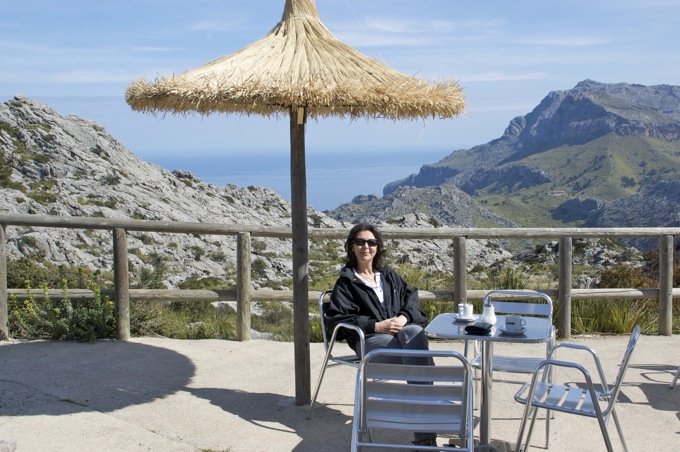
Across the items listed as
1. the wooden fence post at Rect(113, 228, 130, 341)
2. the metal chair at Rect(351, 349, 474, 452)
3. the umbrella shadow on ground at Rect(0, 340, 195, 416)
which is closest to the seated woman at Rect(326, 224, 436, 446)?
the metal chair at Rect(351, 349, 474, 452)

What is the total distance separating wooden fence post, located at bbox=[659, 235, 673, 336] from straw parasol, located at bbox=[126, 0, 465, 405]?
123 inches

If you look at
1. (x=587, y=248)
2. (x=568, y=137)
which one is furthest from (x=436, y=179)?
(x=587, y=248)

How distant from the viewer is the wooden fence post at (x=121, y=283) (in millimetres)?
6156

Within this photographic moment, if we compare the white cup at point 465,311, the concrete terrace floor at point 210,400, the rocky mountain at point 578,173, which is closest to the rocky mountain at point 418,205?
the rocky mountain at point 578,173

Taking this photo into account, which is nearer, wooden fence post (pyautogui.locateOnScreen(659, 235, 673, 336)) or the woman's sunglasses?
A: the woman's sunglasses

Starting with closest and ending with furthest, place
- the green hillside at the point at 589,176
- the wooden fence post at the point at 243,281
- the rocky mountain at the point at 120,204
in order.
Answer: the wooden fence post at the point at 243,281
the rocky mountain at the point at 120,204
the green hillside at the point at 589,176

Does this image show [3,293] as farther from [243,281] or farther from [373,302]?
[373,302]

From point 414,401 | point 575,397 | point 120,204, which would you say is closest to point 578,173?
point 120,204

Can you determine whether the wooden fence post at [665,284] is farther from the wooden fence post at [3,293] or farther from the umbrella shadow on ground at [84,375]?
the wooden fence post at [3,293]

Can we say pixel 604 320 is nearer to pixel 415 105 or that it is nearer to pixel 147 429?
pixel 415 105

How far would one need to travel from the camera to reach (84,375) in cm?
518

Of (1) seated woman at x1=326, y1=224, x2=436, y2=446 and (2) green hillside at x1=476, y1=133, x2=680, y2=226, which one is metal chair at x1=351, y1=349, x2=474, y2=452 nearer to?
(1) seated woman at x1=326, y1=224, x2=436, y2=446

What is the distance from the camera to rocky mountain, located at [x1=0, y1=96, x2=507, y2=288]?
14.1 meters

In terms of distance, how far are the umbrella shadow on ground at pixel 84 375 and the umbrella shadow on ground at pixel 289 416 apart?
0.41 meters
